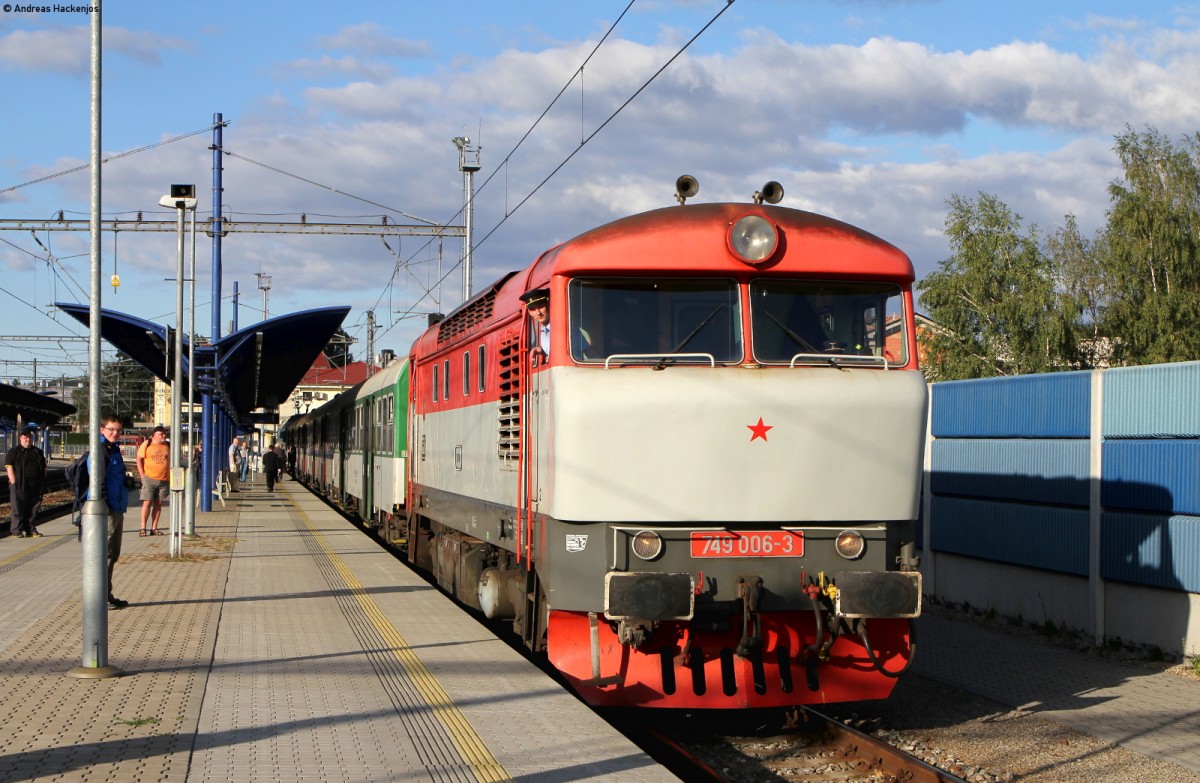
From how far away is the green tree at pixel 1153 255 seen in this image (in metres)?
41.8

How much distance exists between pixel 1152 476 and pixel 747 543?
495cm

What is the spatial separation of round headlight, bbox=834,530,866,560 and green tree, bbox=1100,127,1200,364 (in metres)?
36.2

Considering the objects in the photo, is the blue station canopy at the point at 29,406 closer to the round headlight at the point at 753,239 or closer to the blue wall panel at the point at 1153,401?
the blue wall panel at the point at 1153,401

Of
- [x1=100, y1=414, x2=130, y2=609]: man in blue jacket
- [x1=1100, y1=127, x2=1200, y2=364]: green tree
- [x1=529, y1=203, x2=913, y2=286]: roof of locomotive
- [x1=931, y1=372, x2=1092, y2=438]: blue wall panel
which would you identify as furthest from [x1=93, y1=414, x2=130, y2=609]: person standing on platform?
[x1=1100, y1=127, x2=1200, y2=364]: green tree

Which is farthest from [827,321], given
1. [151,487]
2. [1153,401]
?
[151,487]

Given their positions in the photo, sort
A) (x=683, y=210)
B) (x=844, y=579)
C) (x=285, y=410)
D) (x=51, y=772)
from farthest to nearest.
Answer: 1. (x=285, y=410)
2. (x=683, y=210)
3. (x=844, y=579)
4. (x=51, y=772)

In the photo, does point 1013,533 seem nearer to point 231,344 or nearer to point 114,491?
point 114,491

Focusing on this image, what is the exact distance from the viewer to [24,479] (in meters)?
21.7

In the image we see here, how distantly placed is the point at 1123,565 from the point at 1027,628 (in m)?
1.74

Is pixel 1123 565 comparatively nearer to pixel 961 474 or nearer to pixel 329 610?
pixel 961 474

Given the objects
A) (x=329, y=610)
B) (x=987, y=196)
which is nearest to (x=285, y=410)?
(x=987, y=196)

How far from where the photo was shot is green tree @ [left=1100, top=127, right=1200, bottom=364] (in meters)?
41.8

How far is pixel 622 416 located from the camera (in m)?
8.28

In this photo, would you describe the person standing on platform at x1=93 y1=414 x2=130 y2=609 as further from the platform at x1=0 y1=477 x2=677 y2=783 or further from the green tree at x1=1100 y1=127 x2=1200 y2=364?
the green tree at x1=1100 y1=127 x2=1200 y2=364
